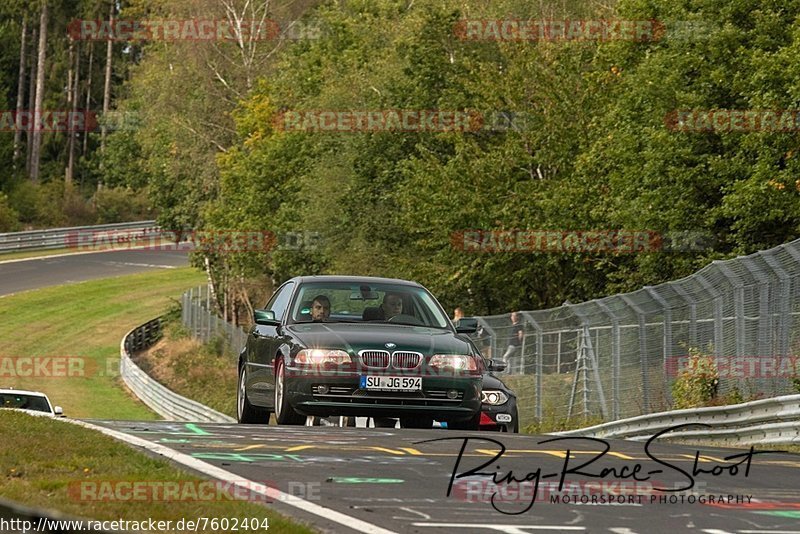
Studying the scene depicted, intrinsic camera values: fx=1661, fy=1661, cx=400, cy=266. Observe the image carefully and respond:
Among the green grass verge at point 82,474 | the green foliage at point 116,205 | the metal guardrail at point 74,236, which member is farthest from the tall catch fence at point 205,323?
the green grass verge at point 82,474

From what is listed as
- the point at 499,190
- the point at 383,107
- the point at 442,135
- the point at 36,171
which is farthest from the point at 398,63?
the point at 36,171

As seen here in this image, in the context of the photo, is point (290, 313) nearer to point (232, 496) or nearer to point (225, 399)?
point (232, 496)

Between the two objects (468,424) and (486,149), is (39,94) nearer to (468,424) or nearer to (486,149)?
(486,149)

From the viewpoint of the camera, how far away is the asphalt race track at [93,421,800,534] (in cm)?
860

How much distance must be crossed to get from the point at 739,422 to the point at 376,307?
150 inches

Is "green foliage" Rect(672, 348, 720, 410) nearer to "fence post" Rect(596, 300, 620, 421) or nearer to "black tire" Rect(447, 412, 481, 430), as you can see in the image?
"fence post" Rect(596, 300, 620, 421)

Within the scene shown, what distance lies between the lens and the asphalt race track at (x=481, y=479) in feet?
28.2

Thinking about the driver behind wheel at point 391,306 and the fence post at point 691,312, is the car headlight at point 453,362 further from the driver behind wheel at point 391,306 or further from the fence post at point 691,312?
the fence post at point 691,312

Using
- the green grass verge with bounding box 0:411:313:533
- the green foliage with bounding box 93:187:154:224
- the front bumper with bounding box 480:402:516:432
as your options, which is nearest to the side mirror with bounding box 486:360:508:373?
the front bumper with bounding box 480:402:516:432

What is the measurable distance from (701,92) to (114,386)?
86.1ft

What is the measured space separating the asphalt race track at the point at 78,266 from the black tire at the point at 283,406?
184ft

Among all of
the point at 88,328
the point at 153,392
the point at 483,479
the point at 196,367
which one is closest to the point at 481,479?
the point at 483,479

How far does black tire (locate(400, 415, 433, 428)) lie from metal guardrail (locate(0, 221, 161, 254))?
66.6 m

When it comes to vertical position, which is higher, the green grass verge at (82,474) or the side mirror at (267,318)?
the side mirror at (267,318)
